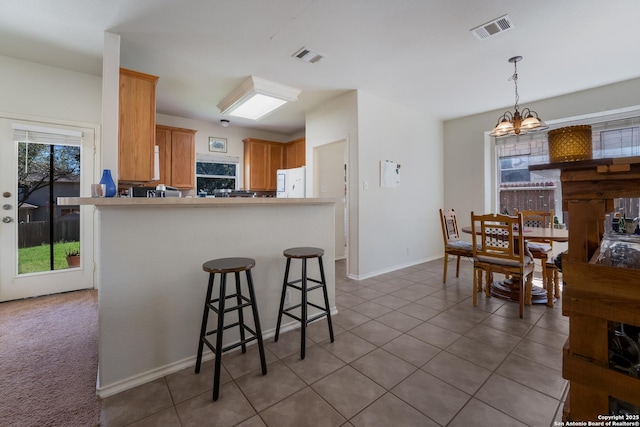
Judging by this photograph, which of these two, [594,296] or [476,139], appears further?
[476,139]

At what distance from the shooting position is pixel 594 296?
2.73 ft

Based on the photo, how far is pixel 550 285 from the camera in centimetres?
278

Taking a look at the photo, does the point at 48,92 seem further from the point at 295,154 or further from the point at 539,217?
the point at 539,217

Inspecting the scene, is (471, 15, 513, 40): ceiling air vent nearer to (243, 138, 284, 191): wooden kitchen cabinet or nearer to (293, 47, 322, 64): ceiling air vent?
(293, 47, 322, 64): ceiling air vent

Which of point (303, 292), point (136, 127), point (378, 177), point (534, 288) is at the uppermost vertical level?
point (136, 127)

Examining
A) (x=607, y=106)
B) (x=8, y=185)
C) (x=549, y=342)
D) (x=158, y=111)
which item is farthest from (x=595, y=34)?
(x=8, y=185)

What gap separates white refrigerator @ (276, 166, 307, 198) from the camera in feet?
16.3

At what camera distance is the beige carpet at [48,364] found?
1452 millimetres

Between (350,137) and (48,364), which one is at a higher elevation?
(350,137)

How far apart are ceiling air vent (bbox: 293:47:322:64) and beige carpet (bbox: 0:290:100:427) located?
3.23 m

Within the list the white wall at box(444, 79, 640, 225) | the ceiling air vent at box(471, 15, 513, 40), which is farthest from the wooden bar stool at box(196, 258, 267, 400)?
the white wall at box(444, 79, 640, 225)

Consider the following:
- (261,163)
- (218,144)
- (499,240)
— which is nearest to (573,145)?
(499,240)

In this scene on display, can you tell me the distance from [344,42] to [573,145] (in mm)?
2269

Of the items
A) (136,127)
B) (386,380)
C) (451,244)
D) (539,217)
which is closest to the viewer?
(386,380)
